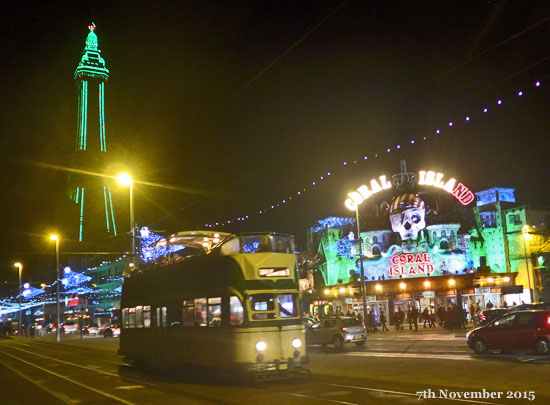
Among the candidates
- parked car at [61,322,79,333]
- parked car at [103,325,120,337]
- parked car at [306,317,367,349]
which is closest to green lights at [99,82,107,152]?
parked car at [61,322,79,333]

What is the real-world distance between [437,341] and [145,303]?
14.3 meters

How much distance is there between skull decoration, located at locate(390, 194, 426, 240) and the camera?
46656 millimetres

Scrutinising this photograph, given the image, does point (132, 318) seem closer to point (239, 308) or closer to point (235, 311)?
point (235, 311)

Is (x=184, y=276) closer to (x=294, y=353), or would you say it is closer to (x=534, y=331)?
(x=294, y=353)

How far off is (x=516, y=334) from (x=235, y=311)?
981cm

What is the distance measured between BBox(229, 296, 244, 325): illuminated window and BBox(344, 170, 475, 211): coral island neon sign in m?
30.3

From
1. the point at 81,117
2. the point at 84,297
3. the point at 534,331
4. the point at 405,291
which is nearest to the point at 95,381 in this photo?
the point at 534,331

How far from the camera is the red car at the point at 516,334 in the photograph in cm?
1720

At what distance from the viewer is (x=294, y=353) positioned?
14789mm

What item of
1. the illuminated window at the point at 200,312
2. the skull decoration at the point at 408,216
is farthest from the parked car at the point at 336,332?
the skull decoration at the point at 408,216

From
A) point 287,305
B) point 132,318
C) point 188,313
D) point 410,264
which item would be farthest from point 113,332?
point 287,305

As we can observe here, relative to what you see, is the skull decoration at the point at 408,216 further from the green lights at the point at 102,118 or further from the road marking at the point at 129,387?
the green lights at the point at 102,118

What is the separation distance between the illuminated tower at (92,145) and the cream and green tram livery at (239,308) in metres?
94.4

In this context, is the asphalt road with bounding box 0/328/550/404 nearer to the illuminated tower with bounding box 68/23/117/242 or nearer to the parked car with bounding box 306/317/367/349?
the parked car with bounding box 306/317/367/349
